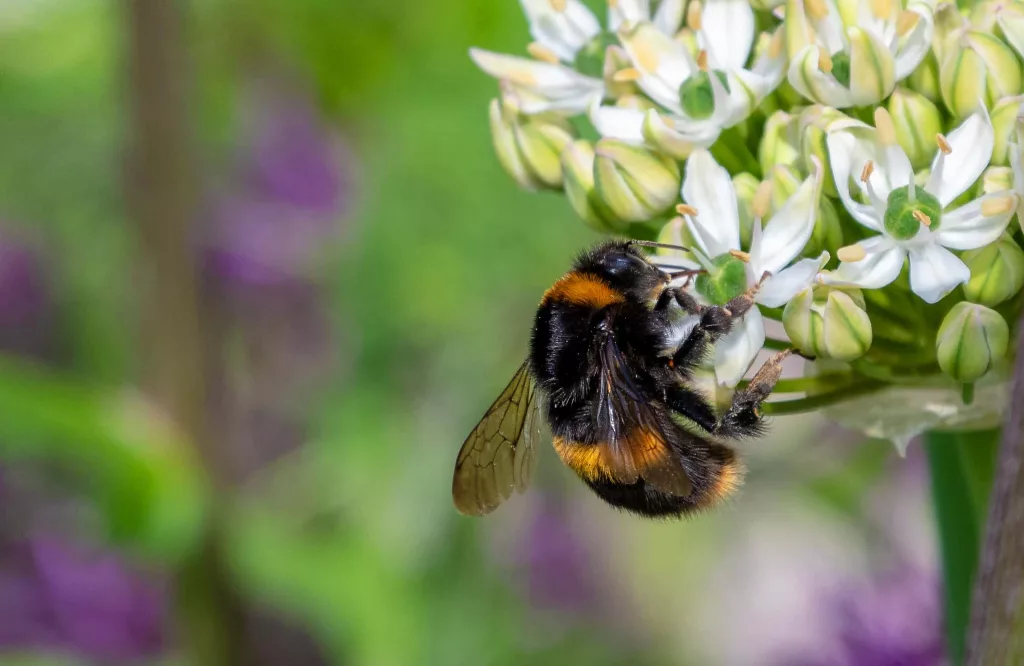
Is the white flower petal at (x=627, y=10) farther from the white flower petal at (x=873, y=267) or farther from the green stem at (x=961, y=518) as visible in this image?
the green stem at (x=961, y=518)

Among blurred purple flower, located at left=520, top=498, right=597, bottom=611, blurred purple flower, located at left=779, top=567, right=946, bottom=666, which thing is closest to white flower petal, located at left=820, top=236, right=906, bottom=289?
blurred purple flower, located at left=779, top=567, right=946, bottom=666

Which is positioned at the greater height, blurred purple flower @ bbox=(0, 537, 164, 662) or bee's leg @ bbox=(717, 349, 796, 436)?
bee's leg @ bbox=(717, 349, 796, 436)

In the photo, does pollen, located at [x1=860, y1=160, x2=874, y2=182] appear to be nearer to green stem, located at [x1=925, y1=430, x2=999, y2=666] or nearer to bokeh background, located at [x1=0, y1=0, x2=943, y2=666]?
green stem, located at [x1=925, y1=430, x2=999, y2=666]

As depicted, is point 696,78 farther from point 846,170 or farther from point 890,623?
point 890,623

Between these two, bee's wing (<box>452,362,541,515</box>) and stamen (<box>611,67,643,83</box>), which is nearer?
stamen (<box>611,67,643,83</box>)

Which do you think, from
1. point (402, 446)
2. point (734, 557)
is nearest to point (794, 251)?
point (402, 446)

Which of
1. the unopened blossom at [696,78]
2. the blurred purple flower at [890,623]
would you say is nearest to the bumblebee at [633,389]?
the unopened blossom at [696,78]

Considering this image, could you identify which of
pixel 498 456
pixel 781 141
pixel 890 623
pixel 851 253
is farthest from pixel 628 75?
pixel 890 623
